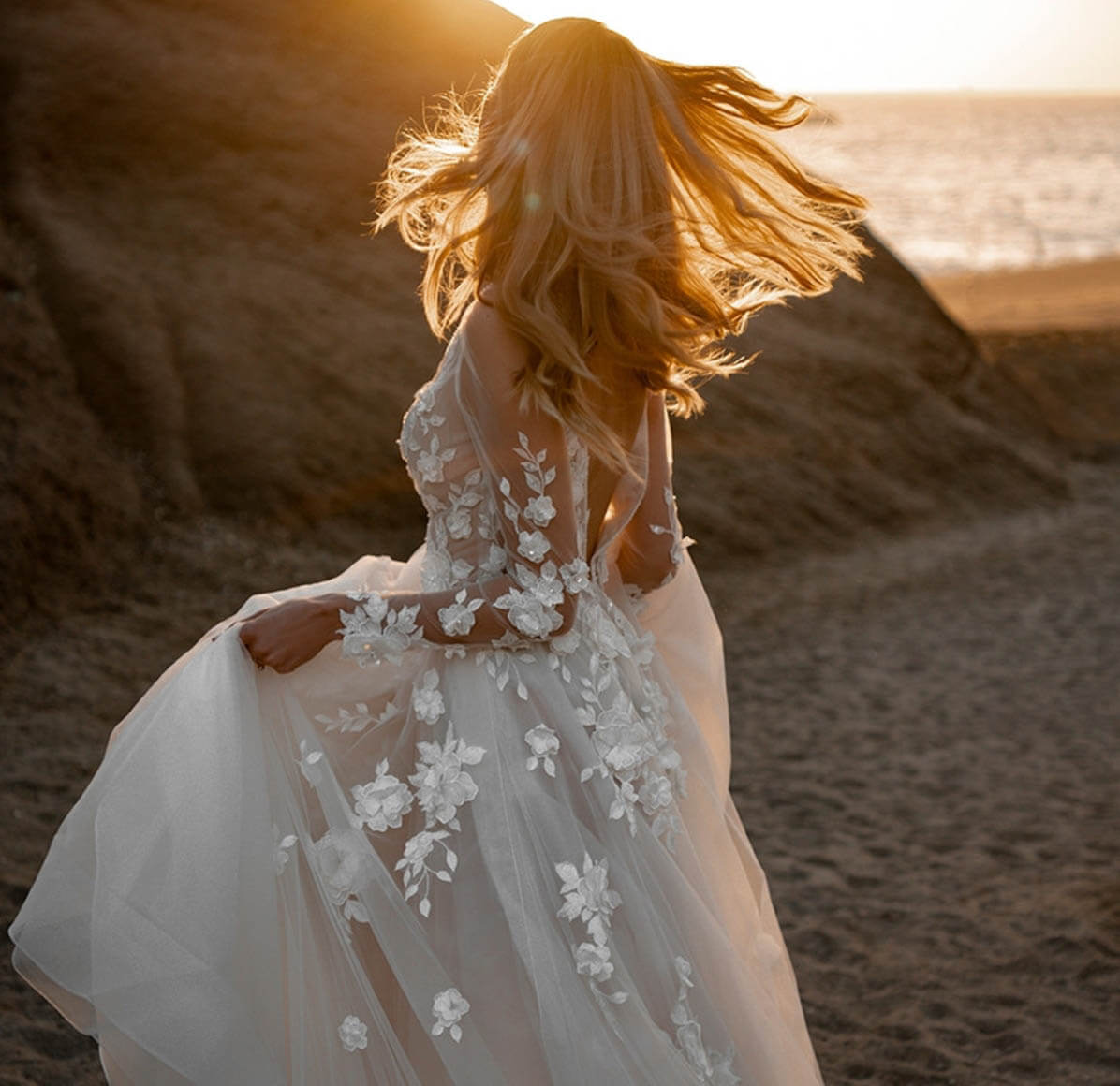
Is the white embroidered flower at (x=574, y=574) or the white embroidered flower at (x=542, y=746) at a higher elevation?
the white embroidered flower at (x=574, y=574)

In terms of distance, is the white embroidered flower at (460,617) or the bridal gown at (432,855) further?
the white embroidered flower at (460,617)

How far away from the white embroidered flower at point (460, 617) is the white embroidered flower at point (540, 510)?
0.16 metres

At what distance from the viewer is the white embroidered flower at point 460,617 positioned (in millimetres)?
2111

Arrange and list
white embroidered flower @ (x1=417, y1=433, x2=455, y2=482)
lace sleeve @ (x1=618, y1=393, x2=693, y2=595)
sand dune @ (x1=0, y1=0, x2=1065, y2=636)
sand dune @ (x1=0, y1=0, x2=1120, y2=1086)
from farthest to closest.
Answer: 1. sand dune @ (x1=0, y1=0, x2=1065, y2=636)
2. sand dune @ (x1=0, y1=0, x2=1120, y2=1086)
3. lace sleeve @ (x1=618, y1=393, x2=693, y2=595)
4. white embroidered flower @ (x1=417, y1=433, x2=455, y2=482)

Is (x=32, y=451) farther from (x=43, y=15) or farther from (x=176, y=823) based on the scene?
(x=176, y=823)

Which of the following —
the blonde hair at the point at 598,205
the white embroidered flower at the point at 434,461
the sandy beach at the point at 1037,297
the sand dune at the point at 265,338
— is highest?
the blonde hair at the point at 598,205

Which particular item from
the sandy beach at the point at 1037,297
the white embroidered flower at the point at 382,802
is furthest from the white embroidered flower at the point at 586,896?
the sandy beach at the point at 1037,297

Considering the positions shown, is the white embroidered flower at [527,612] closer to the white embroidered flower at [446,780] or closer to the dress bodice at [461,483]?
the dress bodice at [461,483]

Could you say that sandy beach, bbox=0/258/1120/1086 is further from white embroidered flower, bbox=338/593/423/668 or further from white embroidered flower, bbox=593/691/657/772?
white embroidered flower, bbox=338/593/423/668

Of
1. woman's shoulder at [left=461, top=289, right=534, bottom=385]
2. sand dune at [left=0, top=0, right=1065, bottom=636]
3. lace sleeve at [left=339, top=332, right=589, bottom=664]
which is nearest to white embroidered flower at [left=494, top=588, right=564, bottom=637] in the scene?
lace sleeve at [left=339, top=332, right=589, bottom=664]

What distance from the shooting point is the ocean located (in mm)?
35844

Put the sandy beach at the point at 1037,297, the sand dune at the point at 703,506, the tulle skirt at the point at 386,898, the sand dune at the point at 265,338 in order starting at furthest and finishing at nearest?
the sandy beach at the point at 1037,297 < the sand dune at the point at 265,338 < the sand dune at the point at 703,506 < the tulle skirt at the point at 386,898

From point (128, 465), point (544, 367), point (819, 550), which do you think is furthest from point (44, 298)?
point (544, 367)

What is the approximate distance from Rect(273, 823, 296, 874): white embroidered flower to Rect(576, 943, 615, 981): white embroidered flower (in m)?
0.45
